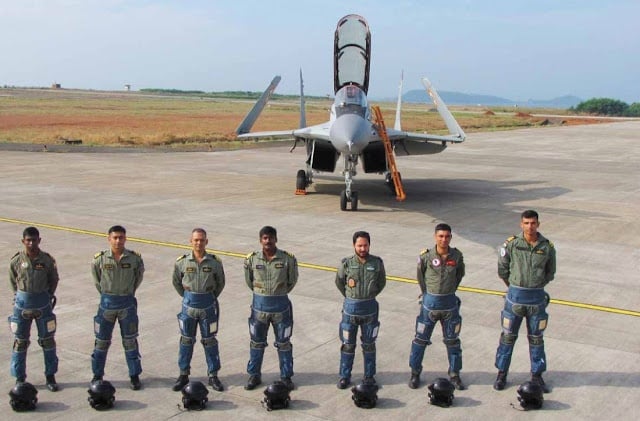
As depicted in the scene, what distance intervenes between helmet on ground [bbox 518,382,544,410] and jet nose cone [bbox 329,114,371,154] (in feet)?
32.5

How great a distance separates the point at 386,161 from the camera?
1852cm

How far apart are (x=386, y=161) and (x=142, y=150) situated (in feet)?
61.6

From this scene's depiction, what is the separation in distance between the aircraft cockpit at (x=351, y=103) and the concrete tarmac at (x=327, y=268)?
270 centimetres

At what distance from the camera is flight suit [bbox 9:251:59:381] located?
6320 mm

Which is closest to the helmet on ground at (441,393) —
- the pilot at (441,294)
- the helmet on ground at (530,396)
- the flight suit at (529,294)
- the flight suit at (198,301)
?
the pilot at (441,294)

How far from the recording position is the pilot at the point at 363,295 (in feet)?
20.7

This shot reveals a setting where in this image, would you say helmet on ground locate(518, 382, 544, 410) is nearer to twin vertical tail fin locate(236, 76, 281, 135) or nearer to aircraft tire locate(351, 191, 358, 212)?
aircraft tire locate(351, 191, 358, 212)

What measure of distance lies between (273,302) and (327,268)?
16.6 ft

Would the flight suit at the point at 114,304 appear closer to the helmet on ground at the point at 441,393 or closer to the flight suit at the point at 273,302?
the flight suit at the point at 273,302

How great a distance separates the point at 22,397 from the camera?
5.91 m

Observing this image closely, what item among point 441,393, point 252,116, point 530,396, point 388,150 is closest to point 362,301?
point 441,393

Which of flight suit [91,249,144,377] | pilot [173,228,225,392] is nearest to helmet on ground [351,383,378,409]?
pilot [173,228,225,392]

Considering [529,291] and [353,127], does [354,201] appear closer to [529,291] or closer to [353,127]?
[353,127]

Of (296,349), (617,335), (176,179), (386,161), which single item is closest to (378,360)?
(296,349)
